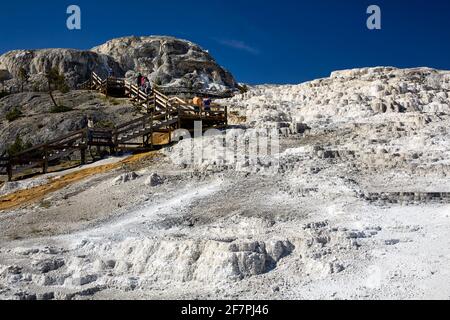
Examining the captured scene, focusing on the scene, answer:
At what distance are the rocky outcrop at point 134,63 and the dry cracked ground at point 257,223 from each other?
102 feet

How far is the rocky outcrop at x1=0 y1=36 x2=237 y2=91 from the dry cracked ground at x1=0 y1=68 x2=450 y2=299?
31115 millimetres

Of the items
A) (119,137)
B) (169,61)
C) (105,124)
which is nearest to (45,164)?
(119,137)

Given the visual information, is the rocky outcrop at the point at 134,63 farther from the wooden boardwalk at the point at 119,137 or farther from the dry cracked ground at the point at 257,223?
the dry cracked ground at the point at 257,223

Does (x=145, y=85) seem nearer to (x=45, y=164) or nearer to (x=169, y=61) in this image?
(x=45, y=164)

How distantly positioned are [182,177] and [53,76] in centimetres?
3001

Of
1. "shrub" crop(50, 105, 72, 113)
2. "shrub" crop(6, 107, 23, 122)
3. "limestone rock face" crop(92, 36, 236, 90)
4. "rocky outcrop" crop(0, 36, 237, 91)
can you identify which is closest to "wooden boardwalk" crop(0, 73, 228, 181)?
"shrub" crop(50, 105, 72, 113)

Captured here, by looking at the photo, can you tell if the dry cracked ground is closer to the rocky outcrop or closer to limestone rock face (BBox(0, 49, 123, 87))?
the rocky outcrop

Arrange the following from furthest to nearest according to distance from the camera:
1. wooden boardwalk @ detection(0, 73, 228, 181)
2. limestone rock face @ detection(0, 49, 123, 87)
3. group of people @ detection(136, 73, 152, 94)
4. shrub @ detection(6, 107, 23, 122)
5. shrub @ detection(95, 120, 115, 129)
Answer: limestone rock face @ detection(0, 49, 123, 87) < group of people @ detection(136, 73, 152, 94) < shrub @ detection(6, 107, 23, 122) < shrub @ detection(95, 120, 115, 129) < wooden boardwalk @ detection(0, 73, 228, 181)

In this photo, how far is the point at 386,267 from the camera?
32.2 feet

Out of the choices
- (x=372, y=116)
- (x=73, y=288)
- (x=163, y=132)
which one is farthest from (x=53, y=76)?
(x=73, y=288)

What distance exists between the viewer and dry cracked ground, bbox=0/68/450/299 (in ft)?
32.6

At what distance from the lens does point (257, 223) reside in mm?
12906

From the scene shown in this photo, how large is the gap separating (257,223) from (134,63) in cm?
5309

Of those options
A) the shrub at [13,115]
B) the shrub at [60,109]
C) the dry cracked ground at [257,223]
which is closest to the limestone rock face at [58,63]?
the shrub at [13,115]
